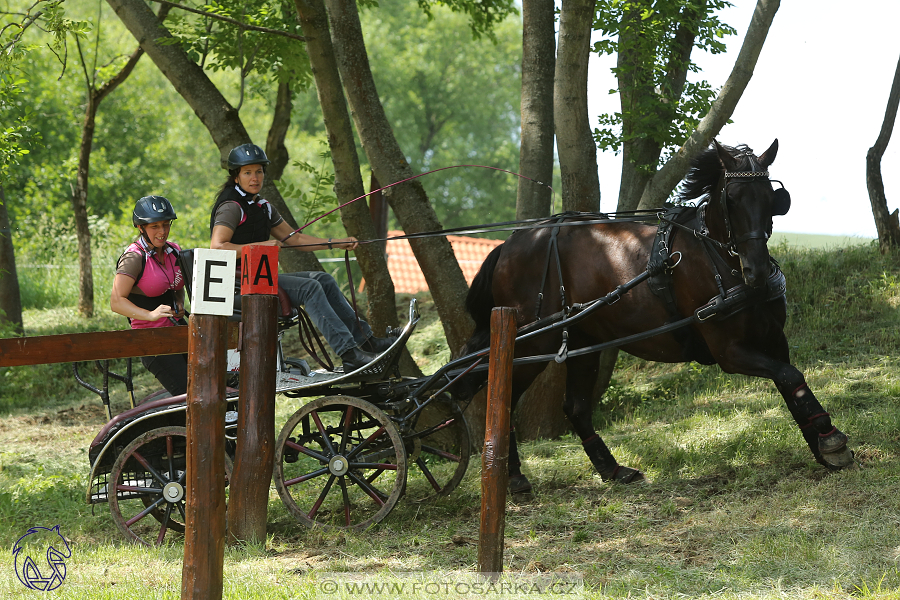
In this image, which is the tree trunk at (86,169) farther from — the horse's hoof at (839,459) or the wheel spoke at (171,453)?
the horse's hoof at (839,459)

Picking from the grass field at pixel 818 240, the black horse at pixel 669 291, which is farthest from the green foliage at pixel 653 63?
the grass field at pixel 818 240

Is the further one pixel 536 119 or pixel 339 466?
pixel 536 119

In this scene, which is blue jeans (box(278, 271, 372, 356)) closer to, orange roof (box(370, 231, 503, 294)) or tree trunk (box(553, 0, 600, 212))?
tree trunk (box(553, 0, 600, 212))

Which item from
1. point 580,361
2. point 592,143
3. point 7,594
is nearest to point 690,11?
point 592,143

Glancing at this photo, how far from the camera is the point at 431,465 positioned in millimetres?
6453

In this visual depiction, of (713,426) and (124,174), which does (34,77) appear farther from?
(713,426)

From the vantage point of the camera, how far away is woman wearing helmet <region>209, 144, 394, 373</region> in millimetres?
4957

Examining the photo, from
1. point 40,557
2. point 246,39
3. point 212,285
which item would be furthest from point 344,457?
point 246,39

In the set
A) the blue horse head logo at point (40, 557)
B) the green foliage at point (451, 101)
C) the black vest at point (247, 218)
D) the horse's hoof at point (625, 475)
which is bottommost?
the blue horse head logo at point (40, 557)

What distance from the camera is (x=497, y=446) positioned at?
12.5 ft

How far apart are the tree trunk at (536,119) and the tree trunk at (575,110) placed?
44 cm

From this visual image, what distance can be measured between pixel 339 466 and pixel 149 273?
1643mm

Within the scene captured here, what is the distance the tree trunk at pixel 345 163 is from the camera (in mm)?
6578

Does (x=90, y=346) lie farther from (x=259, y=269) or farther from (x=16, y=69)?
(x=16, y=69)
